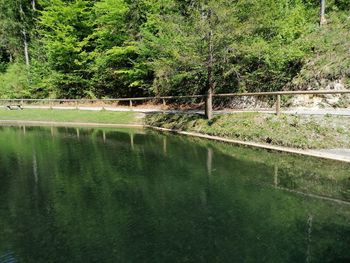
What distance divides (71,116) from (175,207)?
25.7 metres

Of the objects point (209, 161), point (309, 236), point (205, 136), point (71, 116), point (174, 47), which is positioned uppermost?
point (174, 47)

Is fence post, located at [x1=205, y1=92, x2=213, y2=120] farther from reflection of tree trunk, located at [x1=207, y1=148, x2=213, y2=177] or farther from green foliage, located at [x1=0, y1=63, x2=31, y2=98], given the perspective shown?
green foliage, located at [x1=0, y1=63, x2=31, y2=98]

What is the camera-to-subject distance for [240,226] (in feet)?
34.4

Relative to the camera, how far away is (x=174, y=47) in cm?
2391

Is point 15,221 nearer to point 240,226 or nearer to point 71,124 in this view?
point 240,226

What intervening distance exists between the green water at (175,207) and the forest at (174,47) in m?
7.32

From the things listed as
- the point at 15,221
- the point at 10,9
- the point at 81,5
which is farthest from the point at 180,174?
the point at 10,9

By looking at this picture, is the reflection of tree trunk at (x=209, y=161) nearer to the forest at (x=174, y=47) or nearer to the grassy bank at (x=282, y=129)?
the grassy bank at (x=282, y=129)

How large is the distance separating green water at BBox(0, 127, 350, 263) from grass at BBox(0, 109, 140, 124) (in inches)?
447

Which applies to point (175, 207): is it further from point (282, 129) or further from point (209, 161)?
point (282, 129)

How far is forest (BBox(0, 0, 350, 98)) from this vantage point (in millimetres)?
22953

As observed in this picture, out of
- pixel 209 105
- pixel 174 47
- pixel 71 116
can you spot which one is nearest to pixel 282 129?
pixel 209 105

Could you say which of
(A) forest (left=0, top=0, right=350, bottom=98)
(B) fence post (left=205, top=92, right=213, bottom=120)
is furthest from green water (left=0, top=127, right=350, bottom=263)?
(A) forest (left=0, top=0, right=350, bottom=98)

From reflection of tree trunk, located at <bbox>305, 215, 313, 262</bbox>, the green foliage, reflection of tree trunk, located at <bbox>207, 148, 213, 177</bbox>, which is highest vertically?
the green foliage
